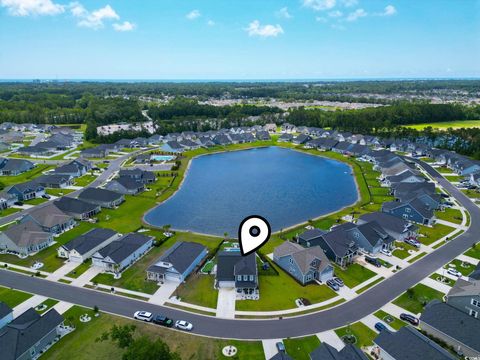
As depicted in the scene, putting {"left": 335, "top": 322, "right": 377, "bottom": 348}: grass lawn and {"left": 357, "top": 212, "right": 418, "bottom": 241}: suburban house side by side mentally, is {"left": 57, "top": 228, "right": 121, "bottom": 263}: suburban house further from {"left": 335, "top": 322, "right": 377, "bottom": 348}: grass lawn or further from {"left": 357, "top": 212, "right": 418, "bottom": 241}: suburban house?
{"left": 357, "top": 212, "right": 418, "bottom": 241}: suburban house

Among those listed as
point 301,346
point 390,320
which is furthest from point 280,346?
point 390,320

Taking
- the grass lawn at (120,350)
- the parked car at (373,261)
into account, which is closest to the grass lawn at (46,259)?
the grass lawn at (120,350)

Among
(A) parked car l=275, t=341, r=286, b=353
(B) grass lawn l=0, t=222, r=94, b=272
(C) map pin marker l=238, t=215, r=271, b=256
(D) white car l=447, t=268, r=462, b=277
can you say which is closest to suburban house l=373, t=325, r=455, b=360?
(A) parked car l=275, t=341, r=286, b=353

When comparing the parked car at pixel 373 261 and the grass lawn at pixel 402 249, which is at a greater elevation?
the parked car at pixel 373 261

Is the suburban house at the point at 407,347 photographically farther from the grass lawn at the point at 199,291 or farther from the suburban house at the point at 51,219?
the suburban house at the point at 51,219

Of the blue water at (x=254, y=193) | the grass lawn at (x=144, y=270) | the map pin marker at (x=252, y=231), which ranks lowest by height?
the blue water at (x=254, y=193)

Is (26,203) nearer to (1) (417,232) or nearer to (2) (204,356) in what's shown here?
(2) (204,356)
